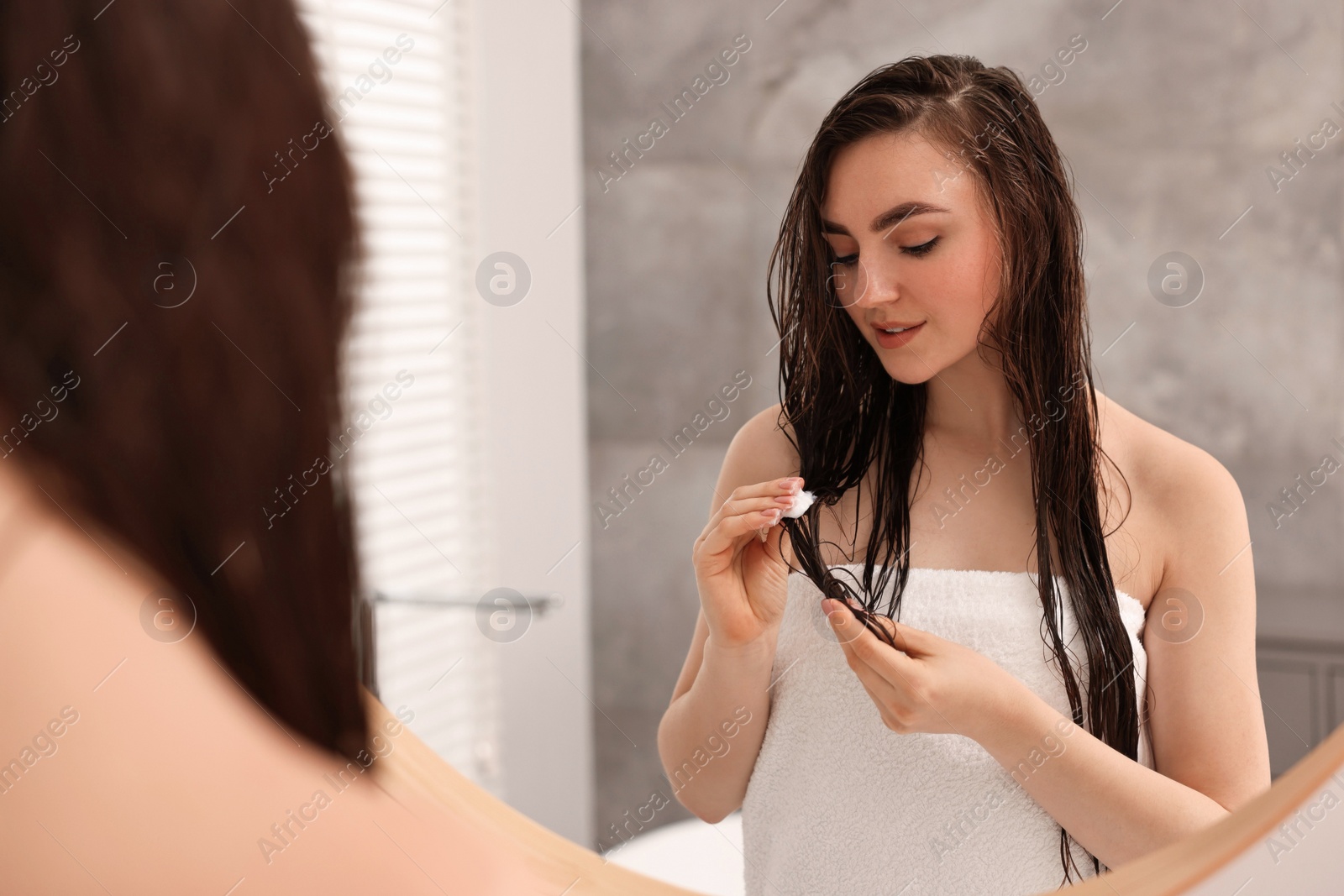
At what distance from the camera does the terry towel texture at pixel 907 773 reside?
1.25ft

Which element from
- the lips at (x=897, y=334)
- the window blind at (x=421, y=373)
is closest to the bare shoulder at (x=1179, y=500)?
the lips at (x=897, y=334)

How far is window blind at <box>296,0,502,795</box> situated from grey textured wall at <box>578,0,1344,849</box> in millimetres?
150

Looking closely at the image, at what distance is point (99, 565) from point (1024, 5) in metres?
0.90

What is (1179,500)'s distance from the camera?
371 millimetres

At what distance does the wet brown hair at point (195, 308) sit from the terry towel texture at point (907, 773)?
0.95ft

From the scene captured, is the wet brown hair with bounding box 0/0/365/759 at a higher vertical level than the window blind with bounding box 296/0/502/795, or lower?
higher

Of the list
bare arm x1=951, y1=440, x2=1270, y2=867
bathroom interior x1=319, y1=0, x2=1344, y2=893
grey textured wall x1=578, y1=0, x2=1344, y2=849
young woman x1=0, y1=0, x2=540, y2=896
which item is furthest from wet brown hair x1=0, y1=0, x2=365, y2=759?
grey textured wall x1=578, y1=0, x2=1344, y2=849

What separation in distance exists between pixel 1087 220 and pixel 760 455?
539mm

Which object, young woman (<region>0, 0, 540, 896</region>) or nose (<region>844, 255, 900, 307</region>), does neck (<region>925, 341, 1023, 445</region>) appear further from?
young woman (<region>0, 0, 540, 896</region>)

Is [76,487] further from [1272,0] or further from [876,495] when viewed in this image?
[1272,0]

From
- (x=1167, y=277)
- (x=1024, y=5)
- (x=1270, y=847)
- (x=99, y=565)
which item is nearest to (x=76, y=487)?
(x=99, y=565)

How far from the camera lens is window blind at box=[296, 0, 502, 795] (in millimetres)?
840

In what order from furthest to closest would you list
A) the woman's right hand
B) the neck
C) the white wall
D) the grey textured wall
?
the white wall < the grey textured wall < the neck < the woman's right hand

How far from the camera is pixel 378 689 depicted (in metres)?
0.84
